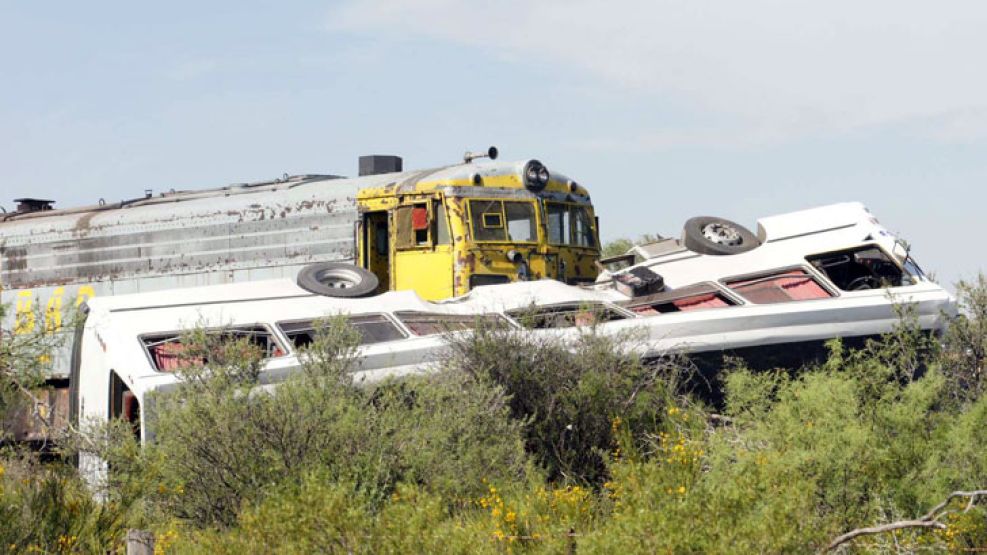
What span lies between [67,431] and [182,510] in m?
3.41

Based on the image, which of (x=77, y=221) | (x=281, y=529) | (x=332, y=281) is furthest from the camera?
(x=77, y=221)

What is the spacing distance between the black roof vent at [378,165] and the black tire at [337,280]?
282 centimetres

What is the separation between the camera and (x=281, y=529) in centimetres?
917

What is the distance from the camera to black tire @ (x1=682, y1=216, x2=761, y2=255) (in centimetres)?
1605

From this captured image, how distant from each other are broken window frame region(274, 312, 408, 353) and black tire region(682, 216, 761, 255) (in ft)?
14.7

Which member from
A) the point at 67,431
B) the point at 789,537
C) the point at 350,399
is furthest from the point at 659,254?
the point at 789,537

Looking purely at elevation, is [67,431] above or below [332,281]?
below

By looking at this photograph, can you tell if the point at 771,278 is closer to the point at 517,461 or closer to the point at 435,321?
the point at 435,321

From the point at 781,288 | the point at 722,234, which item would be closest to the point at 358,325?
the point at 781,288

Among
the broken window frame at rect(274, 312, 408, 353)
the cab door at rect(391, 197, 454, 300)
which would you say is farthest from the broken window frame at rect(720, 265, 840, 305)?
the broken window frame at rect(274, 312, 408, 353)

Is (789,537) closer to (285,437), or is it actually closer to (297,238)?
(285,437)

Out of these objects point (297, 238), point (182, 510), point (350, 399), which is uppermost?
point (297, 238)

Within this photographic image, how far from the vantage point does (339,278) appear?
1555 cm

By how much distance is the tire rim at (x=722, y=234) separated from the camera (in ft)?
53.6
